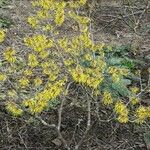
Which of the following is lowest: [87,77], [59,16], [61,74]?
[61,74]

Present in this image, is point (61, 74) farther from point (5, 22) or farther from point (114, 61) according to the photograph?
point (5, 22)

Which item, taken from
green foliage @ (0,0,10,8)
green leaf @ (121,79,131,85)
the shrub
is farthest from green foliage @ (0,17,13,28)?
green leaf @ (121,79,131,85)

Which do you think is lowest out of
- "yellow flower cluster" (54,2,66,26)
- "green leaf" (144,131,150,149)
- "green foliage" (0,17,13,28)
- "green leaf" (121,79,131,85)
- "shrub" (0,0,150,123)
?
"green leaf" (144,131,150,149)

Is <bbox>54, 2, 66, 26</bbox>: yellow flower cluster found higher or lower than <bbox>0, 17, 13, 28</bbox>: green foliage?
higher

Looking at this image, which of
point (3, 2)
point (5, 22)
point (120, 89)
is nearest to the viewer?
point (120, 89)

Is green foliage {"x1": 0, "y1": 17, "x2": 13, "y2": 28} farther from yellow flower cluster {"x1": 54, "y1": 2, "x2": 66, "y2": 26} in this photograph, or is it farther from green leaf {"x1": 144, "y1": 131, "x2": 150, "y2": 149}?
green leaf {"x1": 144, "y1": 131, "x2": 150, "y2": 149}

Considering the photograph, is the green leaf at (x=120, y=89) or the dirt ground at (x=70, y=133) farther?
the green leaf at (x=120, y=89)

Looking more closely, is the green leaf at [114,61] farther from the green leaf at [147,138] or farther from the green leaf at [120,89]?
the green leaf at [147,138]

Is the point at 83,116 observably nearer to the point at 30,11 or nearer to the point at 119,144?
the point at 119,144

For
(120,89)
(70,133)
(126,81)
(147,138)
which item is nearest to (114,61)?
(126,81)

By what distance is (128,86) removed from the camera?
221 inches

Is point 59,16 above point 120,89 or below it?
above

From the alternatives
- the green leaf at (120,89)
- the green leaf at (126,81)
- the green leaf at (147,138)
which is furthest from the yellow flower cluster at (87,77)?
the green leaf at (126,81)

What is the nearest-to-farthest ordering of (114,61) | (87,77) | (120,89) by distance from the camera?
(87,77) < (120,89) < (114,61)
